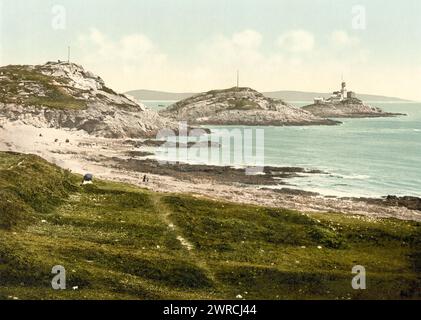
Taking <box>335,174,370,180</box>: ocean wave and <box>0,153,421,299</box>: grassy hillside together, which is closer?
<box>0,153,421,299</box>: grassy hillside

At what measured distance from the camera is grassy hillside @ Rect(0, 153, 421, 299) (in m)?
29.1

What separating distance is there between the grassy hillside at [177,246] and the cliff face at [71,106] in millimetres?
84267

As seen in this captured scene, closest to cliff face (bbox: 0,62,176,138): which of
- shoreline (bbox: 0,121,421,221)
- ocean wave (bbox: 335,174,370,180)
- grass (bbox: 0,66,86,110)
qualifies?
grass (bbox: 0,66,86,110)

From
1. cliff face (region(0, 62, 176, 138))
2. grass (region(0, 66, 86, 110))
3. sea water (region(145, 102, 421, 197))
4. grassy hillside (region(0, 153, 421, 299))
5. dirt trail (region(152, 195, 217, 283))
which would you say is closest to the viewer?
grassy hillside (region(0, 153, 421, 299))

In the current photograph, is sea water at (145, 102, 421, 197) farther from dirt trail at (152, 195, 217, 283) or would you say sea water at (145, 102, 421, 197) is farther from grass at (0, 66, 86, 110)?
grass at (0, 66, 86, 110)

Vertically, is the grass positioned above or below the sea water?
above

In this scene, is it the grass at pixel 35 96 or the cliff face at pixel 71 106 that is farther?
the grass at pixel 35 96

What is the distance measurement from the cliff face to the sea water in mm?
38901

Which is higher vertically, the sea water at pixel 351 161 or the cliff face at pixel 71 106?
the cliff face at pixel 71 106

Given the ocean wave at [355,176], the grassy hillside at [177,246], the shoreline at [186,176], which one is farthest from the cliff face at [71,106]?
the grassy hillside at [177,246]

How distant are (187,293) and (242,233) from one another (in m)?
13.8

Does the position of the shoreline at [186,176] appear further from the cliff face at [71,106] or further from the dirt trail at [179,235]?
the cliff face at [71,106]

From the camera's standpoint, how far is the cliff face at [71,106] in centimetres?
13662

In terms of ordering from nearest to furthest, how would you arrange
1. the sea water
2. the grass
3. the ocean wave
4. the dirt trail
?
the dirt trail, the sea water, the ocean wave, the grass
